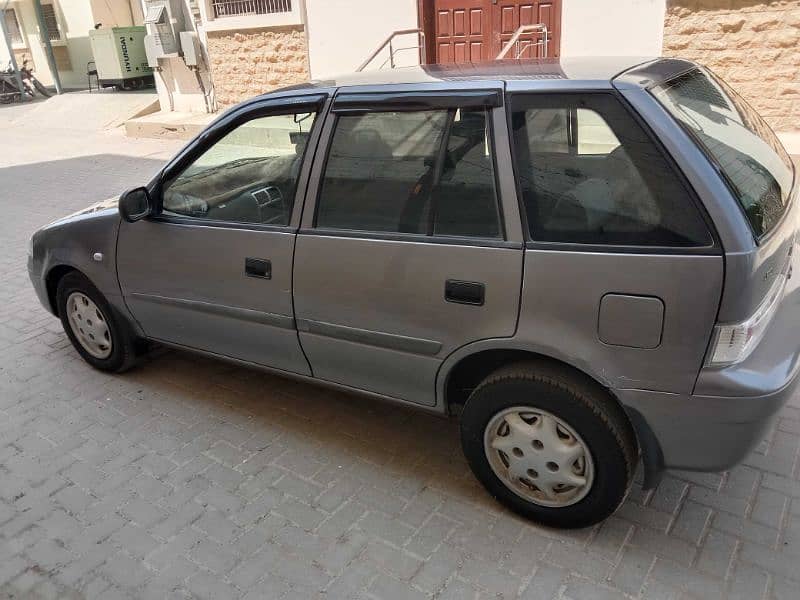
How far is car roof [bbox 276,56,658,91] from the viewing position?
2.50 m

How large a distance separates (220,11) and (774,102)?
33.1 ft

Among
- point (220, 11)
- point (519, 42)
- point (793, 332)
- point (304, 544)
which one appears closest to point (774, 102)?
point (519, 42)

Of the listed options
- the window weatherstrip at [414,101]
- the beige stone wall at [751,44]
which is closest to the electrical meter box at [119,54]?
the beige stone wall at [751,44]

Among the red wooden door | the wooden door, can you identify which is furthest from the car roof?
the red wooden door

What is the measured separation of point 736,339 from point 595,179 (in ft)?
2.40

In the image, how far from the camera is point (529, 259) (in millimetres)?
2430

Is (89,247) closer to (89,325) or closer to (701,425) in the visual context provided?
(89,325)

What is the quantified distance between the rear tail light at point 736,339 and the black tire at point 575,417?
0.42 meters

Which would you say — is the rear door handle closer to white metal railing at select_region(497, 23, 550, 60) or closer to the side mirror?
the side mirror

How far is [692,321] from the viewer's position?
2184 mm

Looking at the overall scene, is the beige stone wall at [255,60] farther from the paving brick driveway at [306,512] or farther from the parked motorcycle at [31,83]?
the parked motorcycle at [31,83]

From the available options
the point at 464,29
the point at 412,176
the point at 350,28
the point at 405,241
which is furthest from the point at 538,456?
the point at 350,28

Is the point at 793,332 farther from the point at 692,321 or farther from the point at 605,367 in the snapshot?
the point at 605,367

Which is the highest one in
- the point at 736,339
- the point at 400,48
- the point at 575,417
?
the point at 400,48
